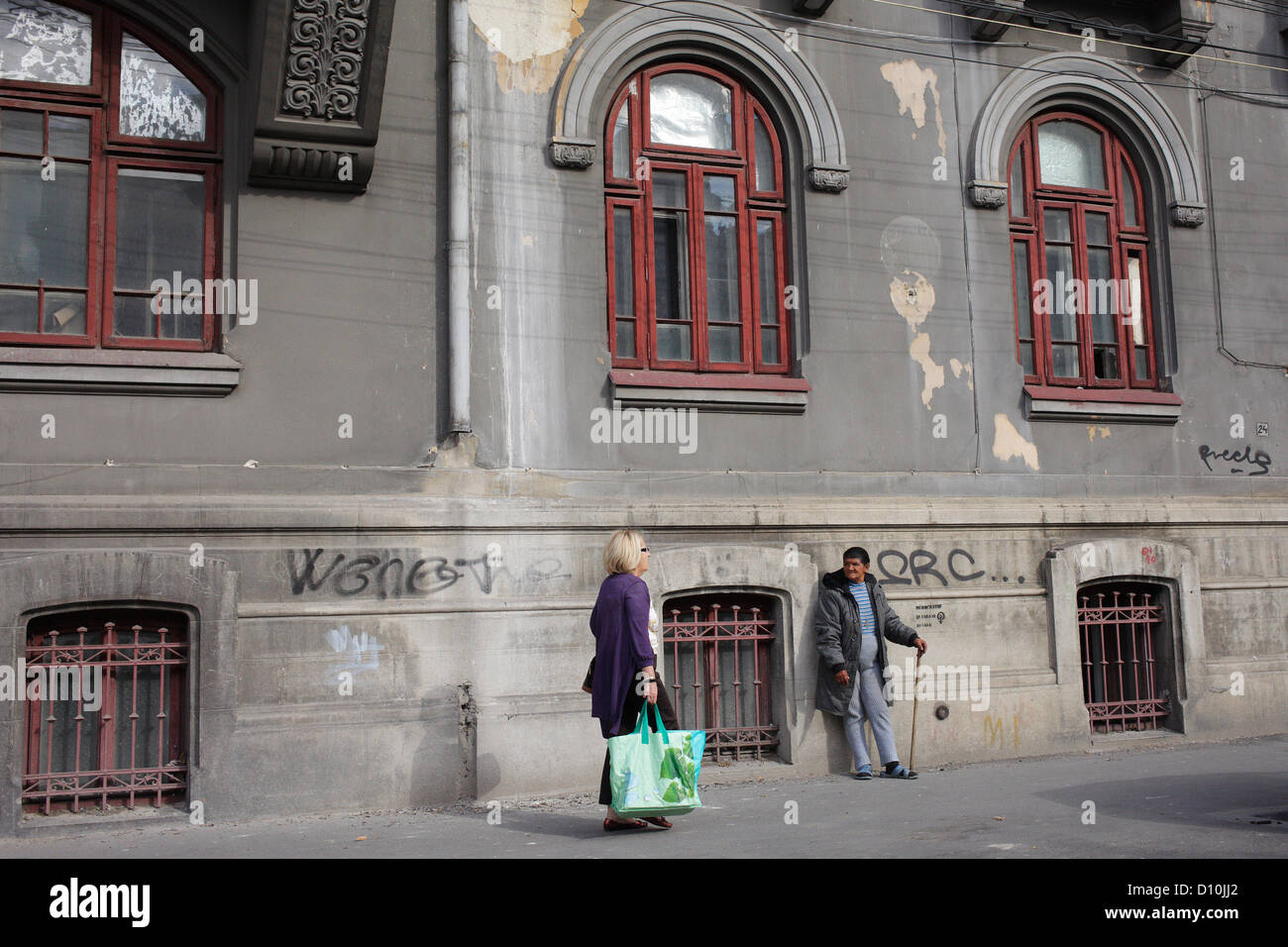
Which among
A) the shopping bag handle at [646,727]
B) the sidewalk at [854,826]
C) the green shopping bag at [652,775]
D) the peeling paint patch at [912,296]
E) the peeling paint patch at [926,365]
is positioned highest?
the peeling paint patch at [912,296]

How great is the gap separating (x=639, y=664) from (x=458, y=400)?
2522mm

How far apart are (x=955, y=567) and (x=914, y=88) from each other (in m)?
3.96

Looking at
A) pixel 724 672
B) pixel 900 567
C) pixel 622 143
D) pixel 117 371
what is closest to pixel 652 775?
pixel 724 672

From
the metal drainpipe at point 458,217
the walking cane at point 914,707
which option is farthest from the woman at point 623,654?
the walking cane at point 914,707

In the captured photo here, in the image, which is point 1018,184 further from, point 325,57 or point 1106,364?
point 325,57

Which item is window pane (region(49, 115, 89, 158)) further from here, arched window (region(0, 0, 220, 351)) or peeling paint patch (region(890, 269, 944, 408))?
peeling paint patch (region(890, 269, 944, 408))

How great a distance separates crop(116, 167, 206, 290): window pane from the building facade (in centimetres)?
3

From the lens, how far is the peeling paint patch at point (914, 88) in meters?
10.1

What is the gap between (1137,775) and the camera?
8.54 m

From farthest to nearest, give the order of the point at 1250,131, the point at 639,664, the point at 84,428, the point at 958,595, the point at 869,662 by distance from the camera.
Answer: the point at 1250,131, the point at 958,595, the point at 869,662, the point at 84,428, the point at 639,664

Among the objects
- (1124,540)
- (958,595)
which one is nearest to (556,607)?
(958,595)

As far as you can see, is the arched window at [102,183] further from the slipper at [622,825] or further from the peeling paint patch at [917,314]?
the peeling paint patch at [917,314]

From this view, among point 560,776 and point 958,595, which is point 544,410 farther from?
point 958,595

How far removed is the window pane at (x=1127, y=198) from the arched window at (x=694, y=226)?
3.42 m
